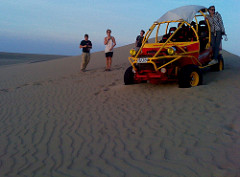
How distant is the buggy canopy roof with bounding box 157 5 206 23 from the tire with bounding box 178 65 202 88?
1543mm

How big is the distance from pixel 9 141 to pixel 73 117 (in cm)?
153

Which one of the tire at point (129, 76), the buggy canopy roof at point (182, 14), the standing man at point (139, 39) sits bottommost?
the tire at point (129, 76)

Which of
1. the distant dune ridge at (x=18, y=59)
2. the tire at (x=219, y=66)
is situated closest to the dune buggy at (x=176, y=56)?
the tire at (x=219, y=66)

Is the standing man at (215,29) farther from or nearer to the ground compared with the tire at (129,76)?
A: farther from the ground

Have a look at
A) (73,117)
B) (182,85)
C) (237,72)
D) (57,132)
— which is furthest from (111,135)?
(237,72)

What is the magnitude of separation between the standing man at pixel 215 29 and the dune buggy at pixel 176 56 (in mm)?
164

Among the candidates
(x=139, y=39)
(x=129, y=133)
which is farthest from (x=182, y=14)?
(x=129, y=133)

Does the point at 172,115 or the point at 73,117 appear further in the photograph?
the point at 73,117

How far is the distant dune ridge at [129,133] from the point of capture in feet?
12.1

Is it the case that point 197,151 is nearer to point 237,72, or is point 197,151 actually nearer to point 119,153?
point 119,153

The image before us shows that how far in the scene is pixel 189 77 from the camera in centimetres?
695

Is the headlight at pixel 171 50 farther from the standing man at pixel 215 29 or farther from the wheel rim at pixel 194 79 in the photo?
the standing man at pixel 215 29

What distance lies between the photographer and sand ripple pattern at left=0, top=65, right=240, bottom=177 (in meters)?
3.68

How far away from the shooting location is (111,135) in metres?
4.86
